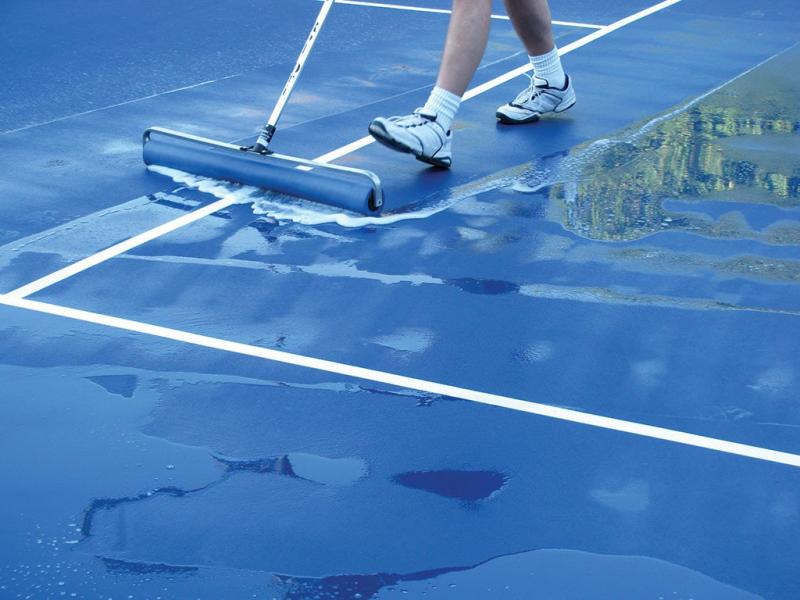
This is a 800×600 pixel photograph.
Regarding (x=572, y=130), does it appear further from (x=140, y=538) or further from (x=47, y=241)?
(x=140, y=538)

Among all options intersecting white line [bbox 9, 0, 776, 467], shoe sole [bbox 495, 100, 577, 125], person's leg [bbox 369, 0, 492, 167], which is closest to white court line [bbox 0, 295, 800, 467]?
intersecting white line [bbox 9, 0, 776, 467]

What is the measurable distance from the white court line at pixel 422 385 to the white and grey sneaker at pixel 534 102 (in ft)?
7.59

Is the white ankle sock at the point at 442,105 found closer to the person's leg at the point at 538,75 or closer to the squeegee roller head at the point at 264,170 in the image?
the squeegee roller head at the point at 264,170

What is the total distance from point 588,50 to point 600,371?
3718mm

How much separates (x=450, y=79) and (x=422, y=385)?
1.84 meters

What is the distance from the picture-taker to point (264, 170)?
4.12 metres

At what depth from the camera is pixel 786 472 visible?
2551 millimetres

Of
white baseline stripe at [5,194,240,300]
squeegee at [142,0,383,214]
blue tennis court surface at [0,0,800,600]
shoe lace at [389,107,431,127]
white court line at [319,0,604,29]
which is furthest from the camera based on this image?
white court line at [319,0,604,29]

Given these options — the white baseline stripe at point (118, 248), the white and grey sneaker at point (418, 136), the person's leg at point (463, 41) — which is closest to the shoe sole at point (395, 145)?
the white and grey sneaker at point (418, 136)

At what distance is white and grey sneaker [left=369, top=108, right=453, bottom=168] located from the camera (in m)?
4.21

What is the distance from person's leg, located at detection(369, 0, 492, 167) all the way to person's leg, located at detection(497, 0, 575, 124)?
613 mm

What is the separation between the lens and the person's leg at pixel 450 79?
4.36 meters

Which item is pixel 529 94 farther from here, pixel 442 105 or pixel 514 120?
pixel 442 105

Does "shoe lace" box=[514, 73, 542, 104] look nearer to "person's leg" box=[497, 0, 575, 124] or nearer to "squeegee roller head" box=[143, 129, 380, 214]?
"person's leg" box=[497, 0, 575, 124]
